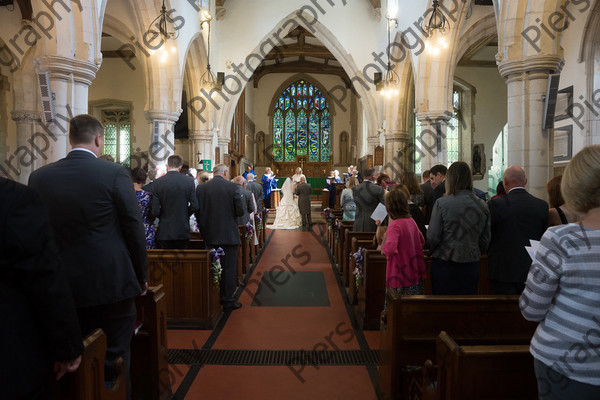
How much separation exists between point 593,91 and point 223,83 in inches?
433

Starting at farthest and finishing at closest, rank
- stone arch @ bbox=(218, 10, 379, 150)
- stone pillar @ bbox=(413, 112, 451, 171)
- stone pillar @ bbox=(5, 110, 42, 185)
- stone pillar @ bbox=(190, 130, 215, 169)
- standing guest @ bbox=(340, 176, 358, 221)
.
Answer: stone arch @ bbox=(218, 10, 379, 150)
stone pillar @ bbox=(190, 130, 215, 169)
stone pillar @ bbox=(5, 110, 42, 185)
stone pillar @ bbox=(413, 112, 451, 171)
standing guest @ bbox=(340, 176, 358, 221)

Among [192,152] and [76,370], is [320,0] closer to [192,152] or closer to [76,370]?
[192,152]

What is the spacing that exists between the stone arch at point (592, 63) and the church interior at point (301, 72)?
2cm

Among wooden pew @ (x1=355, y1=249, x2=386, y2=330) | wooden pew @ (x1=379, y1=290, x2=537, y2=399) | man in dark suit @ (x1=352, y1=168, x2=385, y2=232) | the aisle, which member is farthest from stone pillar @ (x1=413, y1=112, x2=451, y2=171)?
wooden pew @ (x1=379, y1=290, x2=537, y2=399)

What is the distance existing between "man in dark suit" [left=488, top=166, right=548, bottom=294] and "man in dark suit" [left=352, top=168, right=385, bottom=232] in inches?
112

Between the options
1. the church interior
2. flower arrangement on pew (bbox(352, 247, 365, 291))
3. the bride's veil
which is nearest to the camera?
the church interior

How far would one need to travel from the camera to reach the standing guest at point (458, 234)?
→ 123 inches

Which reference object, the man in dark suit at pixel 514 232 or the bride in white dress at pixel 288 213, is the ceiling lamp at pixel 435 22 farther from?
the bride in white dress at pixel 288 213

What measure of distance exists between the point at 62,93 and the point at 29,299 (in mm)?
5231

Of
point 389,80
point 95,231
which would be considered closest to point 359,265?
point 95,231

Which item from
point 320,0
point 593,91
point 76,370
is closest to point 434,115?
point 593,91

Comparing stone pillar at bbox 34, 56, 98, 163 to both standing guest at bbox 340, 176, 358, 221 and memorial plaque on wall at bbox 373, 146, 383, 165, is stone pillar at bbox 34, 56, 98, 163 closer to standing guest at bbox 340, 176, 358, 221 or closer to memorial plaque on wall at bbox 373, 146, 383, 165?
standing guest at bbox 340, 176, 358, 221

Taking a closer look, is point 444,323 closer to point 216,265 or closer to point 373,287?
point 373,287

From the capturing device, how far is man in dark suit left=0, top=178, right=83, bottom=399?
1.30 m
